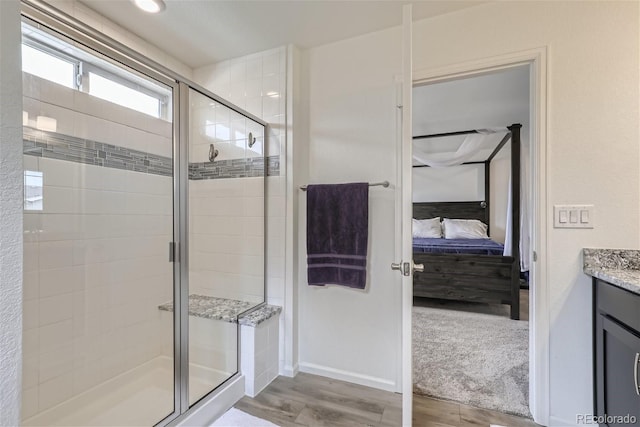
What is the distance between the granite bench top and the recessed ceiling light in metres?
1.71

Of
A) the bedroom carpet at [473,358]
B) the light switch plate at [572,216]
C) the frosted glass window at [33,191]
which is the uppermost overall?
the frosted glass window at [33,191]

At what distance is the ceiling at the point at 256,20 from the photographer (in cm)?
171

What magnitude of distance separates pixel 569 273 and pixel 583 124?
77 centimetres

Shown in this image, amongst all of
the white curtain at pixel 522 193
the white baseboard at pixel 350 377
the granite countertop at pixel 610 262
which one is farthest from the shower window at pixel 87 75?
the white curtain at pixel 522 193

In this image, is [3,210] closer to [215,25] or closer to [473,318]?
[215,25]

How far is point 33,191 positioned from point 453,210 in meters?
5.41

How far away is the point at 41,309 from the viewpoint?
1603mm

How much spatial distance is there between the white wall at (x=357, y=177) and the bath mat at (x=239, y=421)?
1.87 feet

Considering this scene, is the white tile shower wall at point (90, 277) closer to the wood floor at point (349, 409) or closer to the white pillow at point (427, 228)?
the wood floor at point (349, 409)

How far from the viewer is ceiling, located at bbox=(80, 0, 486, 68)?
5.61 feet

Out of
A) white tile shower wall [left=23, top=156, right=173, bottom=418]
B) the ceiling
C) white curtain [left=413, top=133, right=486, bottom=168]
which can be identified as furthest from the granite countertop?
white curtain [left=413, top=133, right=486, bottom=168]

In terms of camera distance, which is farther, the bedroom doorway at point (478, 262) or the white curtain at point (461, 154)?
the white curtain at point (461, 154)

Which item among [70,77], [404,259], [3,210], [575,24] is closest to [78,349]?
[70,77]

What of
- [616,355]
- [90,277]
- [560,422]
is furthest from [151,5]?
[560,422]
